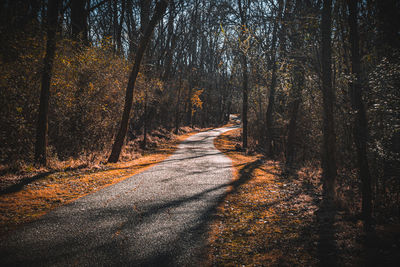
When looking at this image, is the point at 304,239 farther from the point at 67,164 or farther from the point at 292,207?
Result: the point at 67,164

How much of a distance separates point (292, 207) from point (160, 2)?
10126 millimetres

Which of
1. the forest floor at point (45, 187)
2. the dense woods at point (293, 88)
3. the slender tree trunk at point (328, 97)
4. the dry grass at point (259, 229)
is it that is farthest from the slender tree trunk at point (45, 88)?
the slender tree trunk at point (328, 97)

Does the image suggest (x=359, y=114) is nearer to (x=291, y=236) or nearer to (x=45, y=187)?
(x=291, y=236)

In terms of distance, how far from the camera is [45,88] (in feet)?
22.5

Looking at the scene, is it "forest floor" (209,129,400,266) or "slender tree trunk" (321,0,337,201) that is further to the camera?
"slender tree trunk" (321,0,337,201)

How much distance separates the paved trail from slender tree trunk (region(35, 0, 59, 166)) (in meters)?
3.45

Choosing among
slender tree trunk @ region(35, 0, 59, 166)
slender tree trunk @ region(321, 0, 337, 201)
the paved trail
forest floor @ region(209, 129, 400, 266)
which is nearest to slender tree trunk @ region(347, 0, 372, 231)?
forest floor @ region(209, 129, 400, 266)

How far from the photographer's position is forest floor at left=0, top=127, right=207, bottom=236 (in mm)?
3772

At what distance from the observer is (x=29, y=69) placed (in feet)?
20.9

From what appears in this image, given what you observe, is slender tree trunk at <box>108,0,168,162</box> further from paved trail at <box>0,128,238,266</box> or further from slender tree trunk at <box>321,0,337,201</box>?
slender tree trunk at <box>321,0,337,201</box>

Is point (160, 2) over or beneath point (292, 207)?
over

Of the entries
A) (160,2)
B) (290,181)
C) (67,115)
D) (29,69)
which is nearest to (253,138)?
(290,181)

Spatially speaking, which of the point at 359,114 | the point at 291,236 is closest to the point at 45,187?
the point at 291,236

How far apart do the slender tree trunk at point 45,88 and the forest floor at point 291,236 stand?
6.46 m
